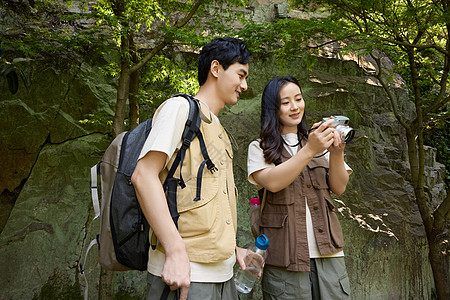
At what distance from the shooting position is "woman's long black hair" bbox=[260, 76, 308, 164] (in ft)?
6.46

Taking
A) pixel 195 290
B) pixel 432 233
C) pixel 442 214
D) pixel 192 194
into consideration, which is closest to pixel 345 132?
pixel 192 194

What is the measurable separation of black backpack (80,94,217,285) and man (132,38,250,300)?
29mm

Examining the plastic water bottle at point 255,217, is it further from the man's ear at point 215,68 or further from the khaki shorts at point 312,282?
the man's ear at point 215,68

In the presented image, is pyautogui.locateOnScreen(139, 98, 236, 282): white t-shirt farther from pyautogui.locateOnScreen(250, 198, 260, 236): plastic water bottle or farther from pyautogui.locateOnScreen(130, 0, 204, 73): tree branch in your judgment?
pyautogui.locateOnScreen(130, 0, 204, 73): tree branch

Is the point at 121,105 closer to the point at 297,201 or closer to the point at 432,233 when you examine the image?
the point at 297,201

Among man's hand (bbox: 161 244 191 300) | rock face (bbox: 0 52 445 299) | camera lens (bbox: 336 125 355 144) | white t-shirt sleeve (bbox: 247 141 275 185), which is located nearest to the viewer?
man's hand (bbox: 161 244 191 300)

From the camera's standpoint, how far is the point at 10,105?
416cm

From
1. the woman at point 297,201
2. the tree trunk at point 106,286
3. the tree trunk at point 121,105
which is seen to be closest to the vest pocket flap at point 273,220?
the woman at point 297,201

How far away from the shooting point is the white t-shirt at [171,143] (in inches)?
48.5

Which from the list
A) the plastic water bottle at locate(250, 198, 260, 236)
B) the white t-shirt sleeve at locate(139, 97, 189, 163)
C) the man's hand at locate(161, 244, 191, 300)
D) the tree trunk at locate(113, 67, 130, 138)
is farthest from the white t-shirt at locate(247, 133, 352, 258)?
the tree trunk at locate(113, 67, 130, 138)

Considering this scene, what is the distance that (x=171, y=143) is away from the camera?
1243 millimetres

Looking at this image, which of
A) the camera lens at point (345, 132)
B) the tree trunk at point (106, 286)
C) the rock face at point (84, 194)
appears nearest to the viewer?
the camera lens at point (345, 132)

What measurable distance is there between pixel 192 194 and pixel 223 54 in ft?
2.19

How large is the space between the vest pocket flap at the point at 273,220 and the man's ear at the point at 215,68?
2.76 feet
